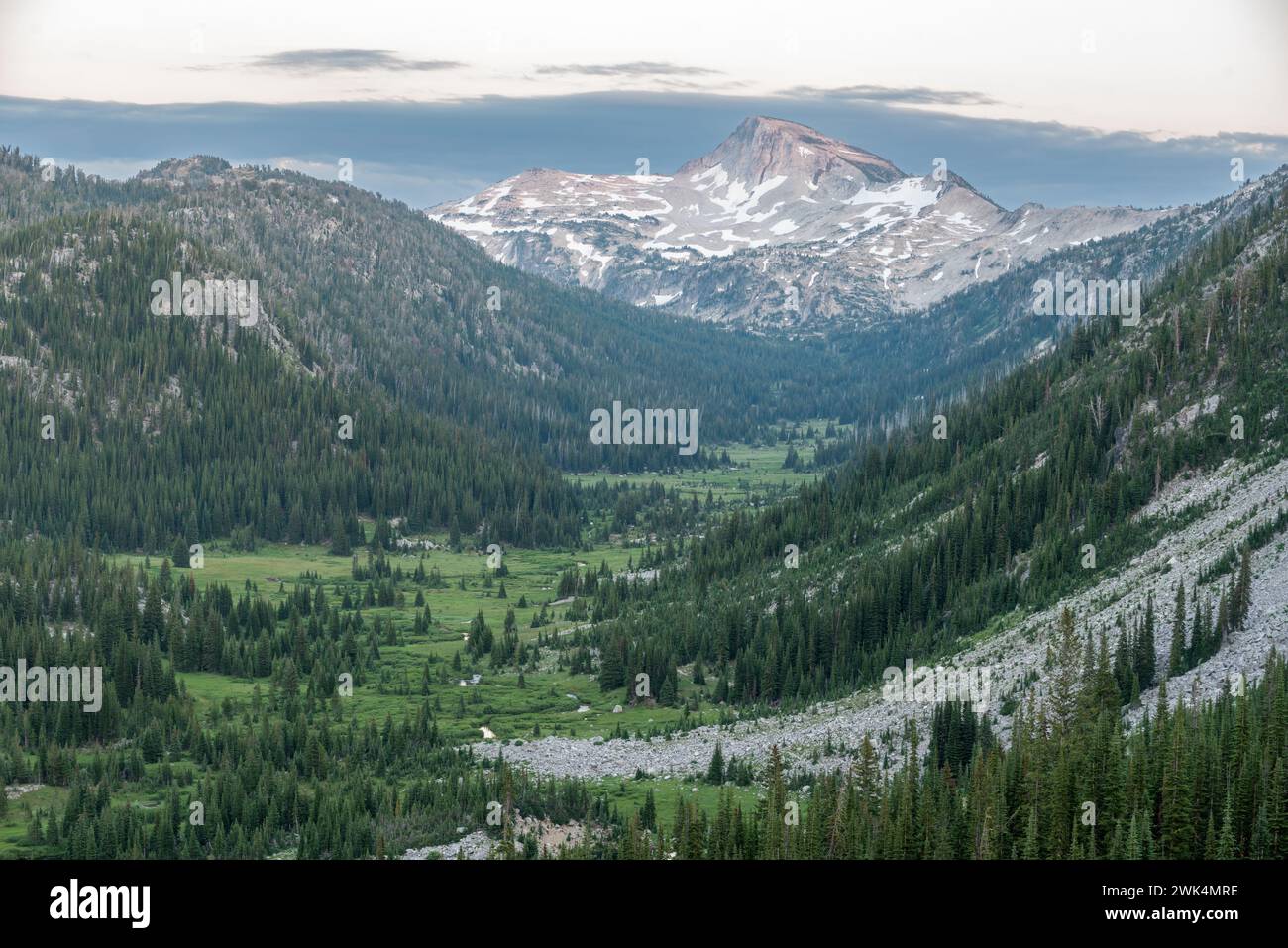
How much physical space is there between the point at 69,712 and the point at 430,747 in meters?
30.3

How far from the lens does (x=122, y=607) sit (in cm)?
15862

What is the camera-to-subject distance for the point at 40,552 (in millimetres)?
179875

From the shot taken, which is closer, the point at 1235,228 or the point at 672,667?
the point at 672,667

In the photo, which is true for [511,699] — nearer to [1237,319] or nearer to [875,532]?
[875,532]

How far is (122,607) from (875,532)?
8017 cm

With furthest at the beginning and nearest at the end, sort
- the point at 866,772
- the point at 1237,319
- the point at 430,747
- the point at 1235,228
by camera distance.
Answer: the point at 1235,228, the point at 1237,319, the point at 430,747, the point at 866,772

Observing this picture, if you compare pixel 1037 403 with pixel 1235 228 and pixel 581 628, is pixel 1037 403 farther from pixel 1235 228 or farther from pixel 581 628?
pixel 581 628
